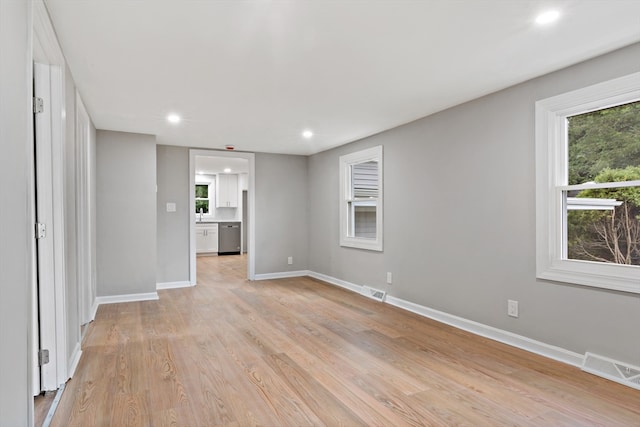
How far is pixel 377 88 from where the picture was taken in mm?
3146

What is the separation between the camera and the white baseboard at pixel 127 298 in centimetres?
460

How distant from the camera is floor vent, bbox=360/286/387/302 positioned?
4654 millimetres

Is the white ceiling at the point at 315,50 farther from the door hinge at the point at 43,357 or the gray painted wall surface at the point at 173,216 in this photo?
the door hinge at the point at 43,357

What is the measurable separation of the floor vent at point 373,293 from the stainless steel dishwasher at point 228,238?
6.01 metres

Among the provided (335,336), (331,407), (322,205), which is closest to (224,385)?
(331,407)

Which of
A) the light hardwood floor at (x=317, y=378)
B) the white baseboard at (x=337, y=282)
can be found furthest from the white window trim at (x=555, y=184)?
the white baseboard at (x=337, y=282)

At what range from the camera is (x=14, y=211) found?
1.38m

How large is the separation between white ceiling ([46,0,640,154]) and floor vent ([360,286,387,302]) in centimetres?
224

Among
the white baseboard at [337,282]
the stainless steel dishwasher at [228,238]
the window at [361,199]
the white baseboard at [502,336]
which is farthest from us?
the stainless steel dishwasher at [228,238]

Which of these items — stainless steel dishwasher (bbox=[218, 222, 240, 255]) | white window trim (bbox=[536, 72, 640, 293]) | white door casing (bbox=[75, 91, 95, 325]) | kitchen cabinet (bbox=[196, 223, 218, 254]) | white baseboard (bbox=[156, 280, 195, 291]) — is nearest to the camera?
white window trim (bbox=[536, 72, 640, 293])

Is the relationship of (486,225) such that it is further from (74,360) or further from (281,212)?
(281,212)

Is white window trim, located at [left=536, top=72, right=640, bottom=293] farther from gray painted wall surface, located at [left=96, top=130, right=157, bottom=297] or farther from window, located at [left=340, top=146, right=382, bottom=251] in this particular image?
gray painted wall surface, located at [left=96, top=130, right=157, bottom=297]

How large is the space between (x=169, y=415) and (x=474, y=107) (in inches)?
136

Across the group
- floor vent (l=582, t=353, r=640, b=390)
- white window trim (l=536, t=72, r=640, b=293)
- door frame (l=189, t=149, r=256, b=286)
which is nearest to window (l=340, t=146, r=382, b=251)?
door frame (l=189, t=149, r=256, b=286)
